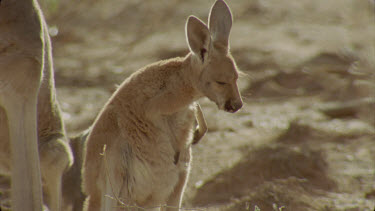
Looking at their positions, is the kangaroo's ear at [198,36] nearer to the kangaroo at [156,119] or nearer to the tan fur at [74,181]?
the kangaroo at [156,119]

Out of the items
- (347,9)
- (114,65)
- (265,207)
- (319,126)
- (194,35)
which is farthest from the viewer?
(347,9)

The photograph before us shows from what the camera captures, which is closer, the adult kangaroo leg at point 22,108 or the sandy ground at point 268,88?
the adult kangaroo leg at point 22,108

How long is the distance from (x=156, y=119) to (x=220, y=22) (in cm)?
64

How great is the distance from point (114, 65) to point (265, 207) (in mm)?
3918

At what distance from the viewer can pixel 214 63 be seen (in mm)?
2812

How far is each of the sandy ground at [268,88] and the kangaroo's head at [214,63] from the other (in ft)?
2.10

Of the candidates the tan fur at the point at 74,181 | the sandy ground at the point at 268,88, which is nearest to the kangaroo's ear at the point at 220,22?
the sandy ground at the point at 268,88

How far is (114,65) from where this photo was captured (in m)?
6.96

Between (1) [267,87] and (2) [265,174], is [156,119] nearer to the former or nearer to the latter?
(2) [265,174]

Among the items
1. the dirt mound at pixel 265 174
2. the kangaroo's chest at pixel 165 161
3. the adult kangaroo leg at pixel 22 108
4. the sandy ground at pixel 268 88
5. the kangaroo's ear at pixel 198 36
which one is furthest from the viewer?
the sandy ground at pixel 268 88

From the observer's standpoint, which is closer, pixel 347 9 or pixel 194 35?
pixel 194 35

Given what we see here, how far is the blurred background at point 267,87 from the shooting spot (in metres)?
4.02

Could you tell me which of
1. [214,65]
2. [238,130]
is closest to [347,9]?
[238,130]

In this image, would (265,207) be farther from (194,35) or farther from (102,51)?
(102,51)
